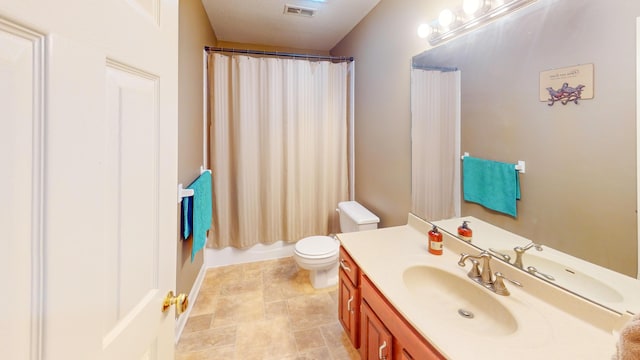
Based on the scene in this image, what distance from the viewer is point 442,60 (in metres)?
1.59

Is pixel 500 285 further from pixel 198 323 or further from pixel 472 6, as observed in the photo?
pixel 198 323

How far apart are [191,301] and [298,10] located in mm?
2605

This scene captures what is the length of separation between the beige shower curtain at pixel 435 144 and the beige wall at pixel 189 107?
61.4 inches

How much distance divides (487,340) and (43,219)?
3.58ft

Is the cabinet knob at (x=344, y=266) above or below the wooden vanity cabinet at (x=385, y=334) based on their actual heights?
above

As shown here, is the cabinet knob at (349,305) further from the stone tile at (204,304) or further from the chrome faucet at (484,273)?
the stone tile at (204,304)

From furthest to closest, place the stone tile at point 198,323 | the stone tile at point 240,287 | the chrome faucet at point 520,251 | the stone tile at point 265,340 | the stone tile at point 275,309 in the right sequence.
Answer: the stone tile at point 240,287 < the stone tile at point 275,309 < the stone tile at point 198,323 < the stone tile at point 265,340 < the chrome faucet at point 520,251

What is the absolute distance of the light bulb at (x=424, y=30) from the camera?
5.35 ft

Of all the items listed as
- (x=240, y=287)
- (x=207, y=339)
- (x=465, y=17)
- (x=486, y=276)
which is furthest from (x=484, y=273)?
(x=240, y=287)

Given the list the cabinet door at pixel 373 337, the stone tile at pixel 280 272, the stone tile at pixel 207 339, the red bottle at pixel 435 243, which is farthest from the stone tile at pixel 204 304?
the red bottle at pixel 435 243

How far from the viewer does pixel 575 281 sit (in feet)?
3.22

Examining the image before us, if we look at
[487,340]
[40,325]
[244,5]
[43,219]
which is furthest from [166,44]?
[244,5]

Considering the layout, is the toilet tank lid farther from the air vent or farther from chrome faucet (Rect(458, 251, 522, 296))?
the air vent

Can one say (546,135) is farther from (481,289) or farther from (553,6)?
(481,289)
